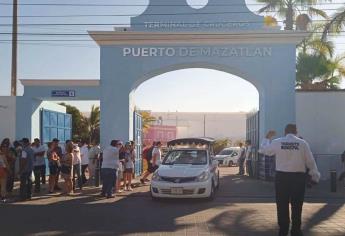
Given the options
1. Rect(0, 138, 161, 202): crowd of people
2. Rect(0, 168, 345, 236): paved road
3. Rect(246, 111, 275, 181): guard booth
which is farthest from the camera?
Rect(246, 111, 275, 181): guard booth

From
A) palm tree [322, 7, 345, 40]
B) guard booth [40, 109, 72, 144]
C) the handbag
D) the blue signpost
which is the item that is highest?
palm tree [322, 7, 345, 40]

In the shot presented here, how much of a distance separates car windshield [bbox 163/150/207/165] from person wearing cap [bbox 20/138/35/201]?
3.78 meters

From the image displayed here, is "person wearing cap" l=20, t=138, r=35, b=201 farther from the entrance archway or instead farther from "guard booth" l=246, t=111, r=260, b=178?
"guard booth" l=246, t=111, r=260, b=178

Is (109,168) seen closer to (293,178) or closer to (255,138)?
(293,178)

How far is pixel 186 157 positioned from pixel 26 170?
4548 millimetres

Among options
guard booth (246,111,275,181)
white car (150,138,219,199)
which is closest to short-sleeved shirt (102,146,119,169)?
white car (150,138,219,199)

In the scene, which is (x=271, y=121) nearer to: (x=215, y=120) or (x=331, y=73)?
(x=331, y=73)

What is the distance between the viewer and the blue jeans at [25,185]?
14.8 meters

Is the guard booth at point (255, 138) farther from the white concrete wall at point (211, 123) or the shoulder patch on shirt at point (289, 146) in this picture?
the white concrete wall at point (211, 123)

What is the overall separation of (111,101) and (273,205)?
8881 mm

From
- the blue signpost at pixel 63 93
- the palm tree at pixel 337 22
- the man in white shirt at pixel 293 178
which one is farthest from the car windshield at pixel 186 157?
the palm tree at pixel 337 22

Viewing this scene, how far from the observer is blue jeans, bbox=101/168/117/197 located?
49.9 ft

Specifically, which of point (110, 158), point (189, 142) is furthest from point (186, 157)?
point (189, 142)

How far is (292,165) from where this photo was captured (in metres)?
8.90
